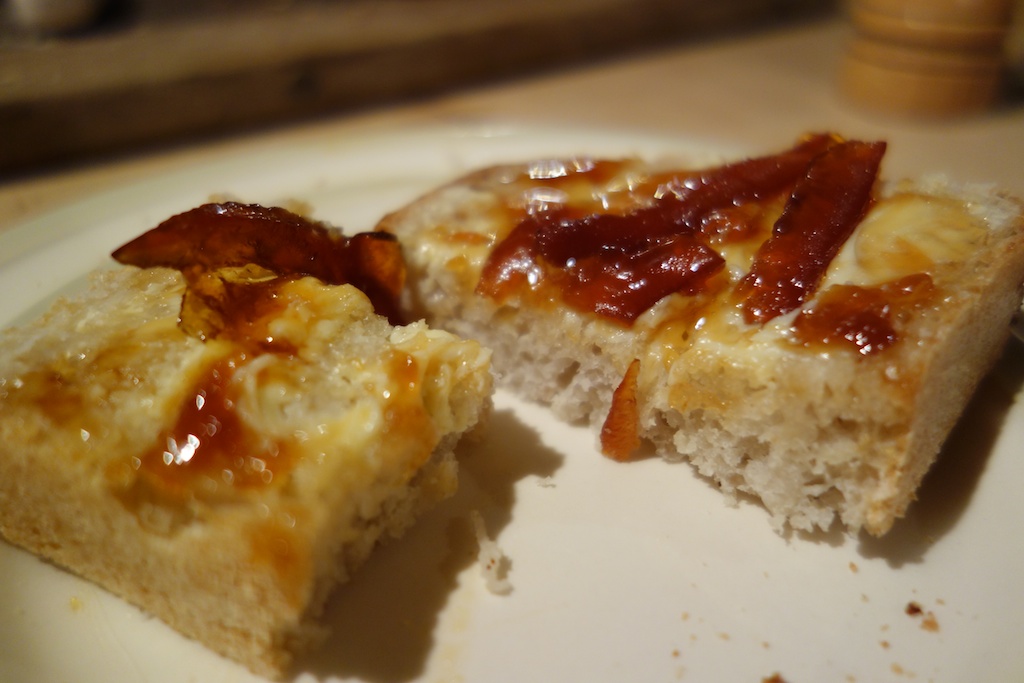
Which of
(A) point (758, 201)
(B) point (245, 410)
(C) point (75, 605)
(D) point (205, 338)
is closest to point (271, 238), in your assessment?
(D) point (205, 338)

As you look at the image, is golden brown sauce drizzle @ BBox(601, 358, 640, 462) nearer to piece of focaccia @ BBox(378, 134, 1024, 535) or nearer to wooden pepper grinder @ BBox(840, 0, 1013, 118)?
→ piece of focaccia @ BBox(378, 134, 1024, 535)

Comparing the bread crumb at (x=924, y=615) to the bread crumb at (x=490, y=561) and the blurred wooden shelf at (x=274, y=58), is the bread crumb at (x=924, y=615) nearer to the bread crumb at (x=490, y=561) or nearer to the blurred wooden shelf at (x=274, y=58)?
the bread crumb at (x=490, y=561)

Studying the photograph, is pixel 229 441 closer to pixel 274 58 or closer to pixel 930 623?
pixel 930 623

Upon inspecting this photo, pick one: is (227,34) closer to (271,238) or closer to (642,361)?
(271,238)

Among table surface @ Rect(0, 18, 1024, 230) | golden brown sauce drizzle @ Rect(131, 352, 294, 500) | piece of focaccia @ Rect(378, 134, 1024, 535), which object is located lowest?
table surface @ Rect(0, 18, 1024, 230)

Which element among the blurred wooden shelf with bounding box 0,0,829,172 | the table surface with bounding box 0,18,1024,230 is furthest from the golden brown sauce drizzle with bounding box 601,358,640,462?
the blurred wooden shelf with bounding box 0,0,829,172

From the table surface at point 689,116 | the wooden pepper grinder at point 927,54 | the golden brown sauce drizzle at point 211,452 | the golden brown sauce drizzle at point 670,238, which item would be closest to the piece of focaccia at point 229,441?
the golden brown sauce drizzle at point 211,452
